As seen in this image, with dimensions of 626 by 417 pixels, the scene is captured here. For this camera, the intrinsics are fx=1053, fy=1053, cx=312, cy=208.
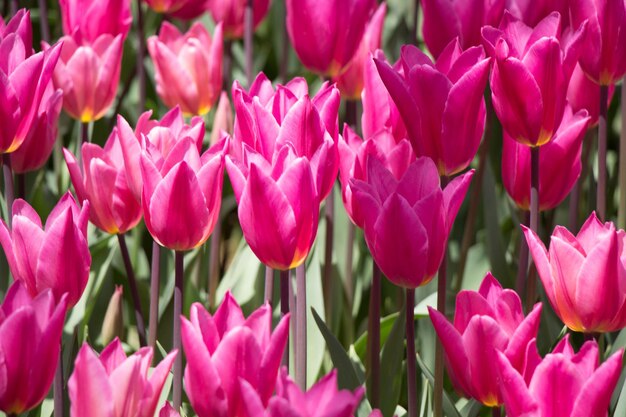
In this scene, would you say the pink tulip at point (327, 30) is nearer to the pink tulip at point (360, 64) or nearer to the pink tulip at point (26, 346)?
the pink tulip at point (360, 64)

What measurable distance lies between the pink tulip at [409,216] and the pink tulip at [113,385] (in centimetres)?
26

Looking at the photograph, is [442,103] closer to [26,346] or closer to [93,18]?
[26,346]

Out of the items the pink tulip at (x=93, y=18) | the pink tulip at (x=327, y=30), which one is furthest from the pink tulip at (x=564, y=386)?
the pink tulip at (x=93, y=18)

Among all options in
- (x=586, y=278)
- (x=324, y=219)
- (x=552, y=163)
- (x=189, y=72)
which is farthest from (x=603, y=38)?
(x=189, y=72)

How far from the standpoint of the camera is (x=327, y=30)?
1.58 meters

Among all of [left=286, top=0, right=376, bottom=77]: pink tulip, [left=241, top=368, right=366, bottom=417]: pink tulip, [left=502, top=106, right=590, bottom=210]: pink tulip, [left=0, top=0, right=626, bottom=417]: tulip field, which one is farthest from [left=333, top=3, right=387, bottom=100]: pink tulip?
[left=241, top=368, right=366, bottom=417]: pink tulip

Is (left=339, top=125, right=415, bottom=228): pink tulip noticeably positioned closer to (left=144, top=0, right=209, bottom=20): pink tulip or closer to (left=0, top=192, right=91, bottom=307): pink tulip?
(left=0, top=192, right=91, bottom=307): pink tulip

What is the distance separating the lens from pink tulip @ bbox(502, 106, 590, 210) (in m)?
1.39

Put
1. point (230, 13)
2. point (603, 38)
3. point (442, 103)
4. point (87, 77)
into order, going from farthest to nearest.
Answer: point (230, 13)
point (87, 77)
point (603, 38)
point (442, 103)

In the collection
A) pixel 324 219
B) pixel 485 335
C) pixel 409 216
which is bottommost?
pixel 324 219

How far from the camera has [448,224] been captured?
1.11 m

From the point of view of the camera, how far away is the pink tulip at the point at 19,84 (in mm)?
1260

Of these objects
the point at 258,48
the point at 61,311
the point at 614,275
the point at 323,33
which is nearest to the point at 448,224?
the point at 614,275

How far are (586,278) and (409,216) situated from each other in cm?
20
